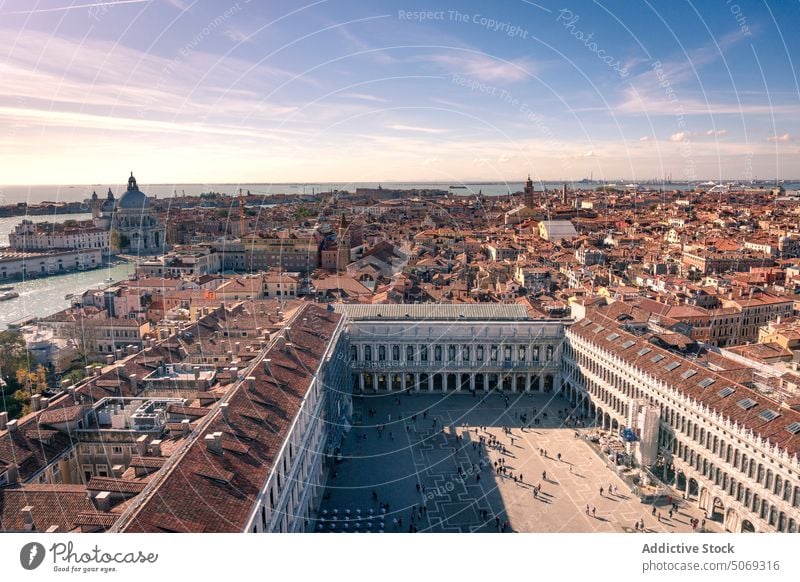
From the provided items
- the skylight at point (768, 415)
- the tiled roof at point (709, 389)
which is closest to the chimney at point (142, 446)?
the tiled roof at point (709, 389)

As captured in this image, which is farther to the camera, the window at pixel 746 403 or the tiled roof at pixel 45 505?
the window at pixel 746 403

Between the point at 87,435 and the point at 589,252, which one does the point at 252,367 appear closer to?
the point at 87,435

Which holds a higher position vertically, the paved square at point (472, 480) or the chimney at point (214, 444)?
the chimney at point (214, 444)

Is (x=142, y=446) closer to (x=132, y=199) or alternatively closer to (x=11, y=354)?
(x=11, y=354)

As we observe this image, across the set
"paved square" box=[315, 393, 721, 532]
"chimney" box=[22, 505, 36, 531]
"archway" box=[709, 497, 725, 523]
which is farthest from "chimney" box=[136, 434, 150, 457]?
"archway" box=[709, 497, 725, 523]

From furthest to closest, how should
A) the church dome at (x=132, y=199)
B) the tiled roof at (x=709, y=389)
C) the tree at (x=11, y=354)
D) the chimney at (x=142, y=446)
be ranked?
the church dome at (x=132, y=199)
the tree at (x=11, y=354)
the tiled roof at (x=709, y=389)
the chimney at (x=142, y=446)

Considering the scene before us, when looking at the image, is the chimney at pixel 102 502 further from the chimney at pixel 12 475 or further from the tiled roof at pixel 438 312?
the tiled roof at pixel 438 312
